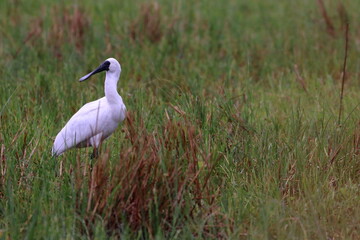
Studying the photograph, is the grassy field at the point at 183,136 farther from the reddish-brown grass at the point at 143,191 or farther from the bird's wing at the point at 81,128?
the bird's wing at the point at 81,128

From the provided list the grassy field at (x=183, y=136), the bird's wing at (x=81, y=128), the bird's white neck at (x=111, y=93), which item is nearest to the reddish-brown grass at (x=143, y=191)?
the grassy field at (x=183, y=136)

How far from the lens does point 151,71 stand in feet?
22.3

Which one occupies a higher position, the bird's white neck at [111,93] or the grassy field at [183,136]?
the bird's white neck at [111,93]

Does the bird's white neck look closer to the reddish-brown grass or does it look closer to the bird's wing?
the bird's wing

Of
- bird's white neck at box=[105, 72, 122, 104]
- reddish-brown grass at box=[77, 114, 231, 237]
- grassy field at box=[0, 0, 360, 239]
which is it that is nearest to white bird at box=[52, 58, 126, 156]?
bird's white neck at box=[105, 72, 122, 104]

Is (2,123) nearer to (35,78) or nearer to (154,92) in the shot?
A: (35,78)

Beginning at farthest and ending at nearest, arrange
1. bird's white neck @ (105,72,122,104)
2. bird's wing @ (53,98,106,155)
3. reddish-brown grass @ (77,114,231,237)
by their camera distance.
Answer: bird's white neck @ (105,72,122,104) < bird's wing @ (53,98,106,155) < reddish-brown grass @ (77,114,231,237)

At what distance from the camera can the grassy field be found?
12.1 ft

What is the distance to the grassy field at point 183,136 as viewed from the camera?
12.1ft

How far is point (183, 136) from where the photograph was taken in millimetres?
4086

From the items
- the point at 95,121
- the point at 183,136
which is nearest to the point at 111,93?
the point at 95,121

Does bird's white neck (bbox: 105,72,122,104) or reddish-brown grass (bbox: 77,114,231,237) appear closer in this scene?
reddish-brown grass (bbox: 77,114,231,237)

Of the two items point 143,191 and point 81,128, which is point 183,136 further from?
point 81,128

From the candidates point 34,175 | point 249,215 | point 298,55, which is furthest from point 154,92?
point 249,215
